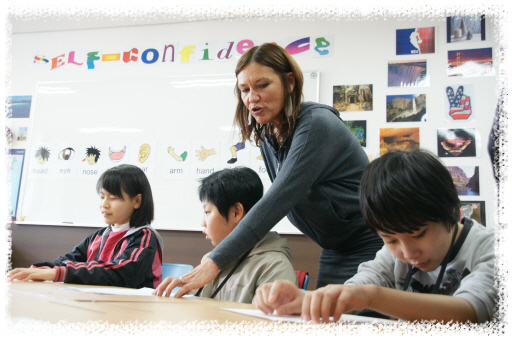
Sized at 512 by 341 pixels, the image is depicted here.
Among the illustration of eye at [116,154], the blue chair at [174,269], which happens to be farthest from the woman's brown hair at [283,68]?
the illustration of eye at [116,154]

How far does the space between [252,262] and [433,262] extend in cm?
54

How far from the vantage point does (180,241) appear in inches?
102

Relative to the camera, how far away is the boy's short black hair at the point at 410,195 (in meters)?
0.68

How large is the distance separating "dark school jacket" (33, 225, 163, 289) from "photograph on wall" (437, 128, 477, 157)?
1681 mm

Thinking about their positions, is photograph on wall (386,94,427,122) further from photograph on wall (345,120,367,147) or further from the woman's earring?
the woman's earring

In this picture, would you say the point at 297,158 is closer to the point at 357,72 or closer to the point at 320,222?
the point at 320,222

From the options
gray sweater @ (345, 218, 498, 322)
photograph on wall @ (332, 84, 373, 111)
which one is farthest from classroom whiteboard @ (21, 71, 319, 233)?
gray sweater @ (345, 218, 498, 322)

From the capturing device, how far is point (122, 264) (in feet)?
4.45

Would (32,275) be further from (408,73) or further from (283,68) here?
(408,73)

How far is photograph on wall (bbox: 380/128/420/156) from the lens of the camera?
237cm

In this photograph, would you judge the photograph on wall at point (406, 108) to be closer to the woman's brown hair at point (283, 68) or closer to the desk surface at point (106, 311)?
the woman's brown hair at point (283, 68)

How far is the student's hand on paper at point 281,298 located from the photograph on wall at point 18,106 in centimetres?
301

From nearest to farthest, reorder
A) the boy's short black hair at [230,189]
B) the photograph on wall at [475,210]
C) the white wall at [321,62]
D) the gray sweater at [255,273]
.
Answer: the gray sweater at [255,273] → the boy's short black hair at [230,189] → the photograph on wall at [475,210] → the white wall at [321,62]

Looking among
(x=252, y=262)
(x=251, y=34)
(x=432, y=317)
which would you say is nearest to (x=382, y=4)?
(x=251, y=34)
